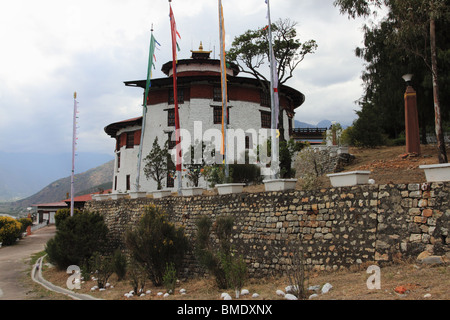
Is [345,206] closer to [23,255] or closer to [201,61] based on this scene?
[23,255]

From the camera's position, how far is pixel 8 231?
27.5 m

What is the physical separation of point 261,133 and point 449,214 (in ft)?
80.0

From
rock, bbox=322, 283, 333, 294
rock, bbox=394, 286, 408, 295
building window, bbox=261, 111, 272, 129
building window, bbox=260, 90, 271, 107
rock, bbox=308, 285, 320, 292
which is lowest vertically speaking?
A: rock, bbox=308, 285, 320, 292

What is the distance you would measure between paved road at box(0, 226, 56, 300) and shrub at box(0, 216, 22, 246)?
0.65 meters

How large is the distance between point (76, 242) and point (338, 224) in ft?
40.9

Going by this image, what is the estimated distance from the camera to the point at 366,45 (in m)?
21.0

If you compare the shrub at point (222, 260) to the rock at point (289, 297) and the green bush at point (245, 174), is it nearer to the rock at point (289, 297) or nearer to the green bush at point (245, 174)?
the rock at point (289, 297)

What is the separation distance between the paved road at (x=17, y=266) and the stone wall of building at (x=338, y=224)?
20.6 feet

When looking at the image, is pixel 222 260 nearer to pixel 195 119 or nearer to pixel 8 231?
pixel 195 119

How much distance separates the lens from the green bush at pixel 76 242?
54.3 feet

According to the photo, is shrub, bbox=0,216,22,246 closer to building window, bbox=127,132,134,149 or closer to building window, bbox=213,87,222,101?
building window, bbox=127,132,134,149

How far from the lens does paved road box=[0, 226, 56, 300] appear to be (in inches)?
505

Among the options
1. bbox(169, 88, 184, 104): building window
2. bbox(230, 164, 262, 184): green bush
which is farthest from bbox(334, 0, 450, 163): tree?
bbox(169, 88, 184, 104): building window
